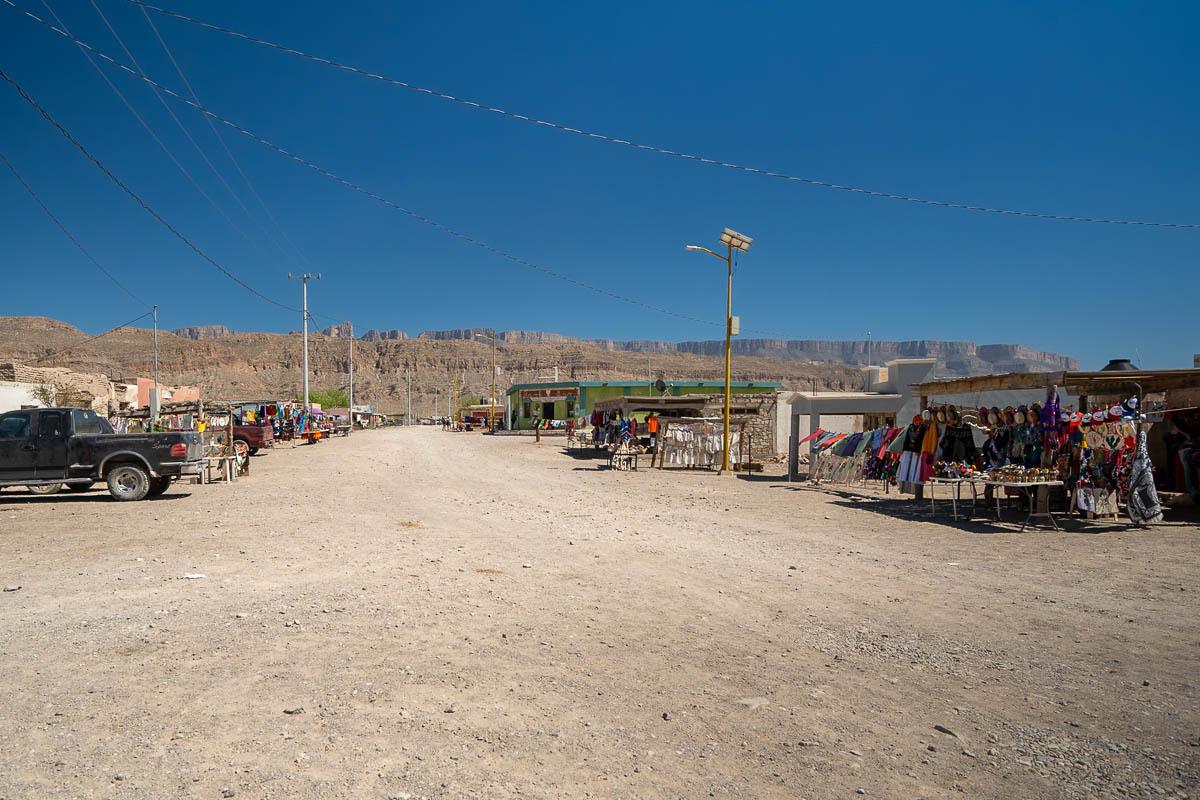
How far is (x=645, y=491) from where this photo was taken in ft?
56.6

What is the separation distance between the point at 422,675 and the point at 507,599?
2.02m

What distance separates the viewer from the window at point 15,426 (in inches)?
542

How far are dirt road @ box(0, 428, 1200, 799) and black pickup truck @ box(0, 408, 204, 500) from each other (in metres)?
4.47

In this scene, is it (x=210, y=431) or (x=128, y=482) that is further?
(x=210, y=431)

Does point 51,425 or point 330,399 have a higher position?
point 330,399

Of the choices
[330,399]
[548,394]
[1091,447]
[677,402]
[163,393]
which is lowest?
[1091,447]

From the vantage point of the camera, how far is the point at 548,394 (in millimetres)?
70438

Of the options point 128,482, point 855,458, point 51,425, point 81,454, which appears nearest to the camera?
point 51,425

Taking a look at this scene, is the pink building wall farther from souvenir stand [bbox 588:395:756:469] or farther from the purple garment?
the purple garment

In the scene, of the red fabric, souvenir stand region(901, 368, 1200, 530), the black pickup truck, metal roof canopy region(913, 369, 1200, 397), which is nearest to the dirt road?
souvenir stand region(901, 368, 1200, 530)

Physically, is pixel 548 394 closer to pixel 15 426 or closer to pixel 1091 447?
pixel 15 426

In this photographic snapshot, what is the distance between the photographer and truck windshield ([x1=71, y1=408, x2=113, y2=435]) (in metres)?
14.3

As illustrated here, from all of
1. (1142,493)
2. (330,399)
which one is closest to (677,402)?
(1142,493)

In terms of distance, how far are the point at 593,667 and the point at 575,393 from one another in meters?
63.8
